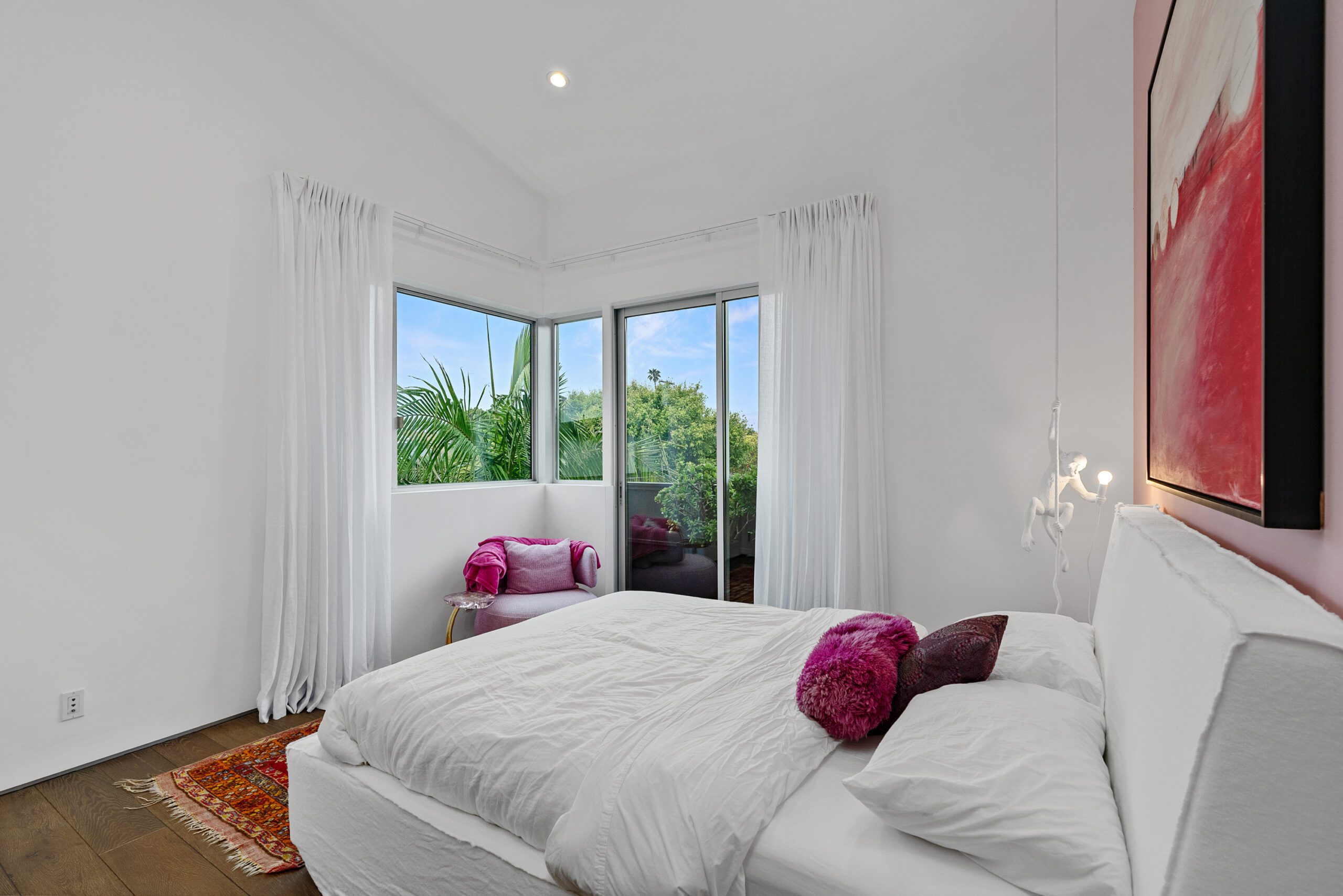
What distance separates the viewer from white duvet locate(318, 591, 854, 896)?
3.64 ft

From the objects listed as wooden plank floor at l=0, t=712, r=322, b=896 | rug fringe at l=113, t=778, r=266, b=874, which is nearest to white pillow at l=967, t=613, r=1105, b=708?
wooden plank floor at l=0, t=712, r=322, b=896

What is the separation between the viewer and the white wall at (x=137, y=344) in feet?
7.57

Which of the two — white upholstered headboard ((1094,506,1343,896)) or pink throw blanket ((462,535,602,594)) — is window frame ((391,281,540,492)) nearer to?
pink throw blanket ((462,535,602,594))

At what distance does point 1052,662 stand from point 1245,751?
0.87 metres

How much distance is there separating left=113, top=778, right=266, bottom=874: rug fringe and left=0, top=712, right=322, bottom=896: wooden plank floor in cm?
2

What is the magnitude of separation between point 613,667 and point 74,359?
2364 millimetres

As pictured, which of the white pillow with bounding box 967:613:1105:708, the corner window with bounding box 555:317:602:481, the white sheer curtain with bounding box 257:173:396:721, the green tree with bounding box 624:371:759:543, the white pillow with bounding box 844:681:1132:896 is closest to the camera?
the white pillow with bounding box 844:681:1132:896

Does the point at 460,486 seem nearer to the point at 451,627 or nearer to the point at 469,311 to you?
the point at 451,627

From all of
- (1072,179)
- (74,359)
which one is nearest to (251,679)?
(74,359)

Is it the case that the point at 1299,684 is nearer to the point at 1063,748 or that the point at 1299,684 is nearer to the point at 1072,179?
the point at 1063,748

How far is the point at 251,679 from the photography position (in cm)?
294

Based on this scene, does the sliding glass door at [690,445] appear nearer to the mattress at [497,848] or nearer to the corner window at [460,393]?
the corner window at [460,393]

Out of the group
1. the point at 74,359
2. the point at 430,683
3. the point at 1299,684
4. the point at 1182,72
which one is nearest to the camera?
the point at 1299,684

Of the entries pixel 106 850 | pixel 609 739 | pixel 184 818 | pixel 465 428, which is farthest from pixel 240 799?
pixel 465 428
